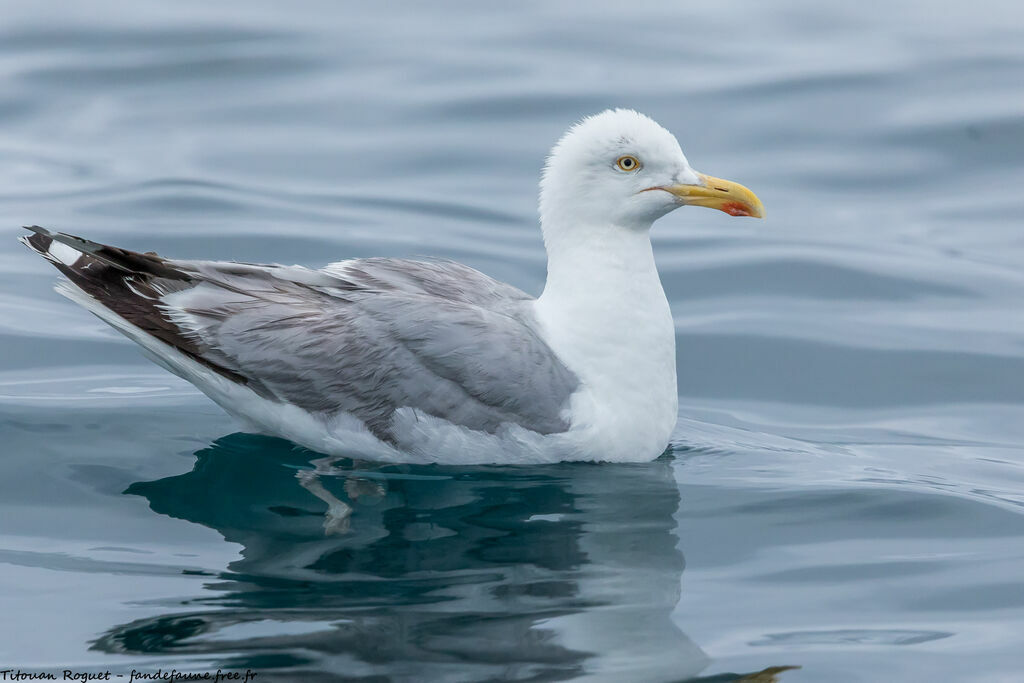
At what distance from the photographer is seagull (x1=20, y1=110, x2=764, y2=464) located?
6703mm

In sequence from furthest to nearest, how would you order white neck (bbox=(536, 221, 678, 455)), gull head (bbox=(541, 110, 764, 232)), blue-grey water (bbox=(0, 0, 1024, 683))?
gull head (bbox=(541, 110, 764, 232)), white neck (bbox=(536, 221, 678, 455)), blue-grey water (bbox=(0, 0, 1024, 683))

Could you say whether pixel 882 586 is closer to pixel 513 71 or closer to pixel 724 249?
pixel 724 249

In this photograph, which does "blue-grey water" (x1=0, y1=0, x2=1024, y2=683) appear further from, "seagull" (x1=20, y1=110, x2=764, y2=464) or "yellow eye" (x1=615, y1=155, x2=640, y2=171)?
"yellow eye" (x1=615, y1=155, x2=640, y2=171)

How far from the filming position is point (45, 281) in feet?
32.9

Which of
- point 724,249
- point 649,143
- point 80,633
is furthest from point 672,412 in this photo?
point 724,249

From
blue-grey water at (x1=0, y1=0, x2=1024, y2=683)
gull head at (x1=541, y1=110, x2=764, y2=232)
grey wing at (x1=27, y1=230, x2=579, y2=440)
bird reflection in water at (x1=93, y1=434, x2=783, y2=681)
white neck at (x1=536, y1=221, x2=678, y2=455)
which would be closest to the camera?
bird reflection in water at (x1=93, y1=434, x2=783, y2=681)

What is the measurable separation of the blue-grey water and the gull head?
1292 mm

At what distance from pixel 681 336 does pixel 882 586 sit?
3.57 m

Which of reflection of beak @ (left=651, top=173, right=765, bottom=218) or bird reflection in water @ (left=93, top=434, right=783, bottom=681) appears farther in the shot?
reflection of beak @ (left=651, top=173, right=765, bottom=218)

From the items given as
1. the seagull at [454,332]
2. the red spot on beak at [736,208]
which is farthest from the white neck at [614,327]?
the red spot on beak at [736,208]

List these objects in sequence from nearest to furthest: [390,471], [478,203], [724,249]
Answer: [390,471], [724,249], [478,203]

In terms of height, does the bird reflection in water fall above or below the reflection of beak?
below

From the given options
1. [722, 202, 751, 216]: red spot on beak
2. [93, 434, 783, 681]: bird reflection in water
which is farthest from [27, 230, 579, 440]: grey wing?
[722, 202, 751, 216]: red spot on beak

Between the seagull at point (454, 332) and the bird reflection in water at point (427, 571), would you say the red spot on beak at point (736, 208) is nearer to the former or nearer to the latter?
the seagull at point (454, 332)
